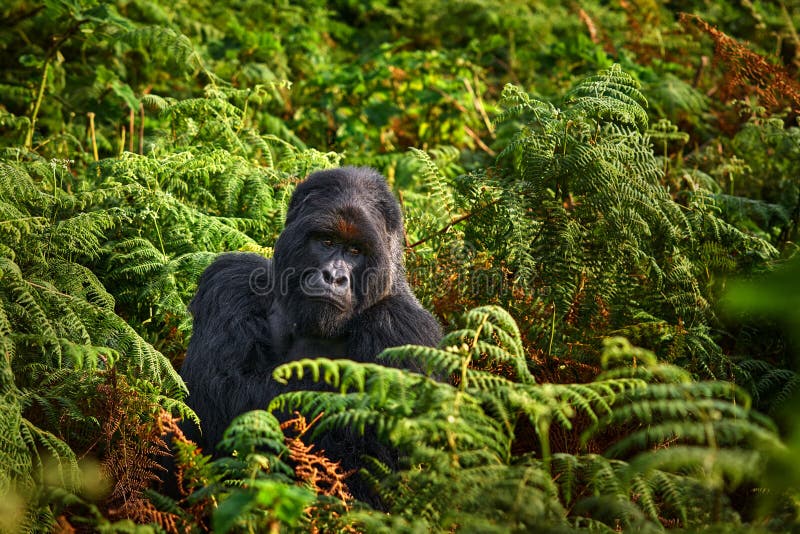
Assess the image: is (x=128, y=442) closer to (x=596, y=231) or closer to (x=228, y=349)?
(x=228, y=349)

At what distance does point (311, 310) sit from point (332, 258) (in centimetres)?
25

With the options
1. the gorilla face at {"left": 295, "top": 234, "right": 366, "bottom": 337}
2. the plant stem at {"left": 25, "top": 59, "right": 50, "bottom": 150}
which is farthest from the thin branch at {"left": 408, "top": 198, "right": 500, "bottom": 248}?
the plant stem at {"left": 25, "top": 59, "right": 50, "bottom": 150}

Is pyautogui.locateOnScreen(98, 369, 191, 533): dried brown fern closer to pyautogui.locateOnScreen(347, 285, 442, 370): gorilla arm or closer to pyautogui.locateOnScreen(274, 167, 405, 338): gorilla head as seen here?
pyautogui.locateOnScreen(274, 167, 405, 338): gorilla head

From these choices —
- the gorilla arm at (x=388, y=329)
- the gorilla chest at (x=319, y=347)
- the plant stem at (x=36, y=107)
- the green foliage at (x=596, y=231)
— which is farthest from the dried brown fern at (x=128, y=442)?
the plant stem at (x=36, y=107)

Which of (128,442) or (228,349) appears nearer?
(128,442)

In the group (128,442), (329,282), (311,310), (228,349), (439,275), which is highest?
(329,282)

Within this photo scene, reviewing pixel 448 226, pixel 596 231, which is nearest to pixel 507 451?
pixel 596 231

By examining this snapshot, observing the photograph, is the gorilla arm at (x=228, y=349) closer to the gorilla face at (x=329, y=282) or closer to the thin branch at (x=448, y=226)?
the gorilla face at (x=329, y=282)

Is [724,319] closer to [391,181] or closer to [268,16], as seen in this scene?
[391,181]

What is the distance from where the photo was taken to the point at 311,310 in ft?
11.7

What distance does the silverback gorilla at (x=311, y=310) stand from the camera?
359cm

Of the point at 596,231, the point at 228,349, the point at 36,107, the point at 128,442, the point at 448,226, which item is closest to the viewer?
the point at 128,442

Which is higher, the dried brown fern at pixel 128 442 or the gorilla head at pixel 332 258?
the gorilla head at pixel 332 258

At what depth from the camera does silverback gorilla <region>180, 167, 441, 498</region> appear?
3.59 m
